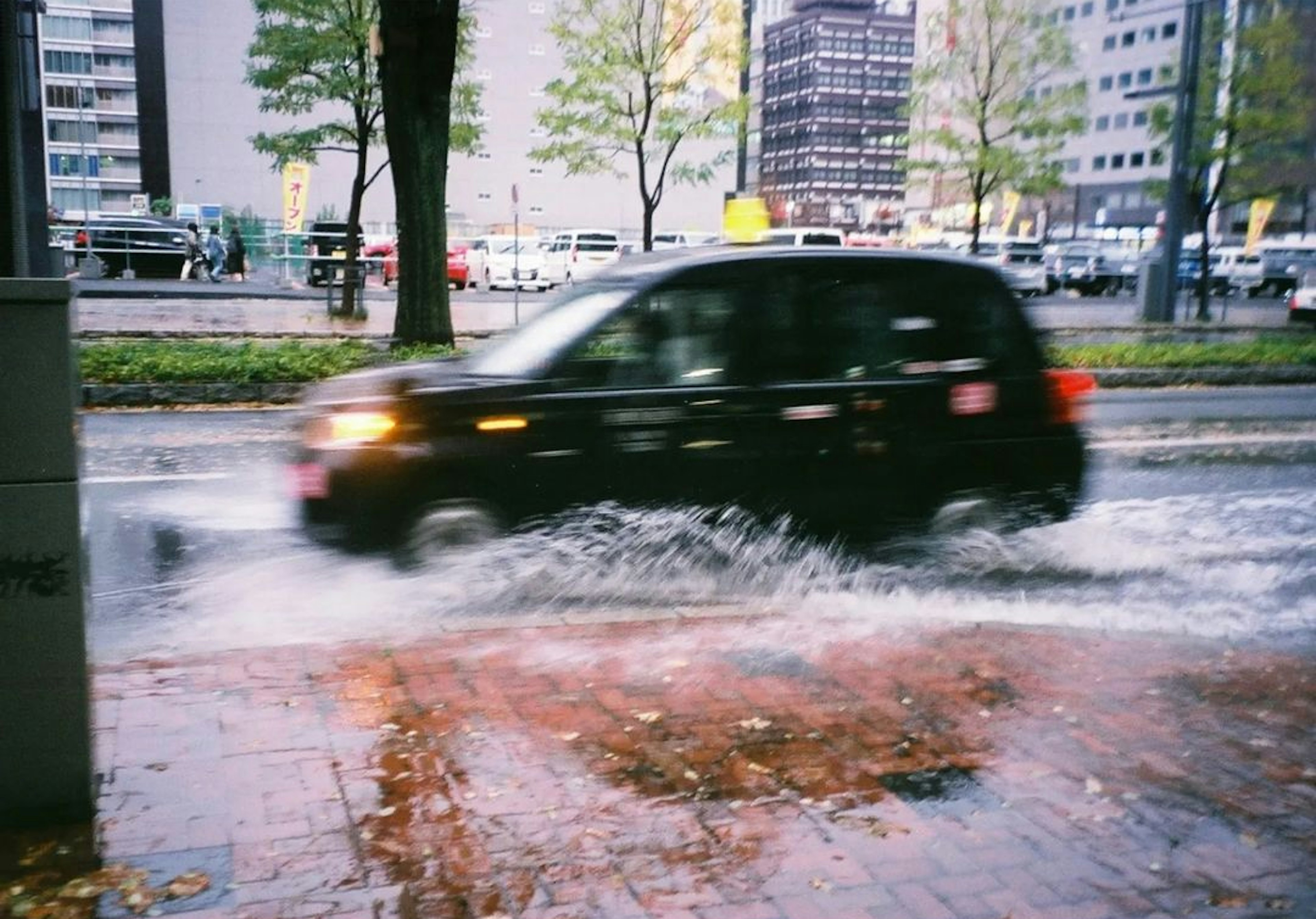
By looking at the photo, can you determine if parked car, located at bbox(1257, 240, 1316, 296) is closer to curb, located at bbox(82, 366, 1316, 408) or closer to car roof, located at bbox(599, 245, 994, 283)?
curb, located at bbox(82, 366, 1316, 408)

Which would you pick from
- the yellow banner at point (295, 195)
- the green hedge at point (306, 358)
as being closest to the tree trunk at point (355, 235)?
the green hedge at point (306, 358)

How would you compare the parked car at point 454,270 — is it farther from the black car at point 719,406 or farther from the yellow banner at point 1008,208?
the black car at point 719,406

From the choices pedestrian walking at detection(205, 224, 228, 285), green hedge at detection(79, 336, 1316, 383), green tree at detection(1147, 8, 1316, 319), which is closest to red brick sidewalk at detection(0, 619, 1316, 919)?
green hedge at detection(79, 336, 1316, 383)

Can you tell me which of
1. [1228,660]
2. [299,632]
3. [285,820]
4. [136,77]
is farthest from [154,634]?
[136,77]

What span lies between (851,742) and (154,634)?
11.3 ft

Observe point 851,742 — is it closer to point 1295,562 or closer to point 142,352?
point 1295,562

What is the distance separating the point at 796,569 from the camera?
7227 mm

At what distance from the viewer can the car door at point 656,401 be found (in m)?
6.68

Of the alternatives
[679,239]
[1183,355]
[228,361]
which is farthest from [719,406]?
[679,239]

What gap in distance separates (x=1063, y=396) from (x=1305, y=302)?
28.9 metres

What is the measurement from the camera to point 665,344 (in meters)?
6.79

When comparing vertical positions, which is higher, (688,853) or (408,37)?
(408,37)

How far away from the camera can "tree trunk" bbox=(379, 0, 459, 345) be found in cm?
1552

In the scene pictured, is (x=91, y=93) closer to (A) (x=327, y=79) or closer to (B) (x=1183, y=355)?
(A) (x=327, y=79)
